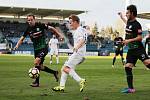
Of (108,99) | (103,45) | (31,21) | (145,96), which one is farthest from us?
(103,45)

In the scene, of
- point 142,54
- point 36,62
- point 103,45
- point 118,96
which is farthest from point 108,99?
point 103,45

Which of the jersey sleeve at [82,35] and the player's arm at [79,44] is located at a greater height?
the jersey sleeve at [82,35]

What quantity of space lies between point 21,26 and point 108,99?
7202 centimetres

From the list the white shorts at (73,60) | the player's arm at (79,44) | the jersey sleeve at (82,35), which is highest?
the jersey sleeve at (82,35)

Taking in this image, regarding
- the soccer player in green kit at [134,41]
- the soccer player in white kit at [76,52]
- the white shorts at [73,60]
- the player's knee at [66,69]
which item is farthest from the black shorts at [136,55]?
the player's knee at [66,69]

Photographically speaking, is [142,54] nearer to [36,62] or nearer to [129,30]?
[129,30]

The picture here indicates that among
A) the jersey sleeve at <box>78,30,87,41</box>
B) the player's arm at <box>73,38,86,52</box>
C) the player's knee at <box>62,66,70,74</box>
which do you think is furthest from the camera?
the player's knee at <box>62,66,70,74</box>

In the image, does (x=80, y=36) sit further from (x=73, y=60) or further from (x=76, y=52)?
(x=73, y=60)

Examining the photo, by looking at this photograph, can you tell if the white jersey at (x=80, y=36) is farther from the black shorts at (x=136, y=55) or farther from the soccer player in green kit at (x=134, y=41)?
the black shorts at (x=136, y=55)

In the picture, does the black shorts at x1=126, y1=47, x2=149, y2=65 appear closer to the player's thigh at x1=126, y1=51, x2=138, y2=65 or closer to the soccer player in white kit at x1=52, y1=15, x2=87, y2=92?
the player's thigh at x1=126, y1=51, x2=138, y2=65

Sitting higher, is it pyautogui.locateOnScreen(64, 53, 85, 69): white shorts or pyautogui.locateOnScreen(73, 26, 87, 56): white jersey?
pyautogui.locateOnScreen(73, 26, 87, 56): white jersey

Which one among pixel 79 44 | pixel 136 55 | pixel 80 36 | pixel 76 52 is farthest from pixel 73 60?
pixel 136 55

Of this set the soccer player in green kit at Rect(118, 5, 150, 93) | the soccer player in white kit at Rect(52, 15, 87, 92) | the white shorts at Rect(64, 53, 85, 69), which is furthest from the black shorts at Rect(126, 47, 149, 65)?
the white shorts at Rect(64, 53, 85, 69)

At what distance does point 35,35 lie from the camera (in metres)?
14.3
